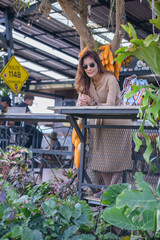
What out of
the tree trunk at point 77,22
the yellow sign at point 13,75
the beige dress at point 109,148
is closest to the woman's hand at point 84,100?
the beige dress at point 109,148

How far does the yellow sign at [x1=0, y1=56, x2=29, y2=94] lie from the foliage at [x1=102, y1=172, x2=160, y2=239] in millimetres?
4810

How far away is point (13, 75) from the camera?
245 inches

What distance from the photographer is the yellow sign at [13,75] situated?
6.11 metres

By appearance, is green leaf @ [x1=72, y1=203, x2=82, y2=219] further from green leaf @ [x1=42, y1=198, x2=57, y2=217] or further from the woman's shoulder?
the woman's shoulder

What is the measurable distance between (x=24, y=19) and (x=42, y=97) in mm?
6849

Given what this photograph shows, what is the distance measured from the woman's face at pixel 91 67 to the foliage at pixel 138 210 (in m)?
1.63

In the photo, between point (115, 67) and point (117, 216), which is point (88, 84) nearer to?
point (115, 67)

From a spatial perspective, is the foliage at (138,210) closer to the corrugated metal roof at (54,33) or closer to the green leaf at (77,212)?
the green leaf at (77,212)

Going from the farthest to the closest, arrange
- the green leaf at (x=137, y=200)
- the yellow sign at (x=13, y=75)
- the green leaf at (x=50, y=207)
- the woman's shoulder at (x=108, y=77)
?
1. the yellow sign at (x=13, y=75)
2. the woman's shoulder at (x=108, y=77)
3. the green leaf at (x=50, y=207)
4. the green leaf at (x=137, y=200)

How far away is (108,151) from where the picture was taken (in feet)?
8.89

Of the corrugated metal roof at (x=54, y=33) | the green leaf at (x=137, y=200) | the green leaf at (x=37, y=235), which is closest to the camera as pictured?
the green leaf at (x=137, y=200)

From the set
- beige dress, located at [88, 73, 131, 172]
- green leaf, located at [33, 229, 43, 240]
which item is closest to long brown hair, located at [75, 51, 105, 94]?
beige dress, located at [88, 73, 131, 172]

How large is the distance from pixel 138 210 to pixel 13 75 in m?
5.14

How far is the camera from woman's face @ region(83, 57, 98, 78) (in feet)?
10.1
